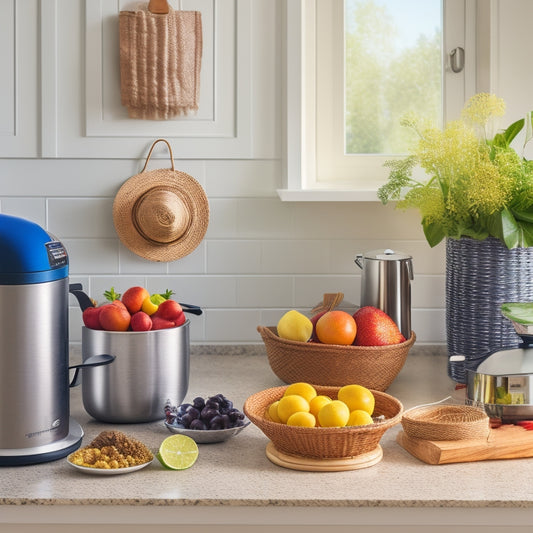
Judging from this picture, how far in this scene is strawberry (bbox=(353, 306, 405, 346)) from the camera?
169 centimetres

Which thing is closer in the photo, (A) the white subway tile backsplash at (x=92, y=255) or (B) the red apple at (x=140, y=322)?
(B) the red apple at (x=140, y=322)

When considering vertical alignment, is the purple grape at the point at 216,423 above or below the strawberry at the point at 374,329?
below

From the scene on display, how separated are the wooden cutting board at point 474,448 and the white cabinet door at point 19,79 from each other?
4.12ft

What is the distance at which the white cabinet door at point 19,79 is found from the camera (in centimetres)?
204

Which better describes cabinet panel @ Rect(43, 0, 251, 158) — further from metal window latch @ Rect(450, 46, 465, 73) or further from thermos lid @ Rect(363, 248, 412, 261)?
metal window latch @ Rect(450, 46, 465, 73)


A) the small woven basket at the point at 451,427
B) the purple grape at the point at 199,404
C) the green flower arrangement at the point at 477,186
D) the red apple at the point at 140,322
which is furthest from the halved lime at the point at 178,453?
the green flower arrangement at the point at 477,186

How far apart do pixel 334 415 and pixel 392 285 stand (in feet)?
2.06

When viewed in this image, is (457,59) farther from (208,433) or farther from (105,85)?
(208,433)

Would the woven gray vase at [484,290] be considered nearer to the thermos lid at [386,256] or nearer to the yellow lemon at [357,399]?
the thermos lid at [386,256]

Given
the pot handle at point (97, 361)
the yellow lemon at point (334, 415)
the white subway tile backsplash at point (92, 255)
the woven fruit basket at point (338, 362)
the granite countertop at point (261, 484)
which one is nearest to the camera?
the granite countertop at point (261, 484)

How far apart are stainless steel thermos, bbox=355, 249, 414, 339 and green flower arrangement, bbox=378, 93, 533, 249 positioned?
11 centimetres

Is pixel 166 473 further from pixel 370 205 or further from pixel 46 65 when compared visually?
pixel 46 65

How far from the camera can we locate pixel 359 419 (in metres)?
1.31

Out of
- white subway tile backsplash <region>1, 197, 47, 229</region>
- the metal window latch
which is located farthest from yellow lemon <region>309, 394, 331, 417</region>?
the metal window latch
